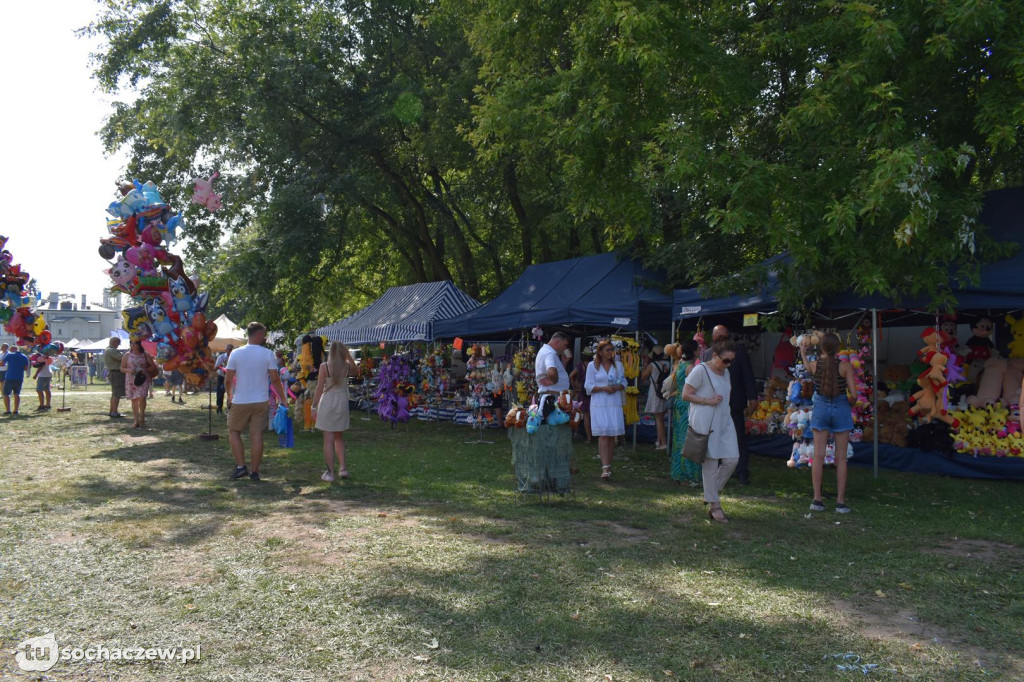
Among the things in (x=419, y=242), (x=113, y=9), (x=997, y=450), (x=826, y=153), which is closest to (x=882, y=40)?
(x=826, y=153)

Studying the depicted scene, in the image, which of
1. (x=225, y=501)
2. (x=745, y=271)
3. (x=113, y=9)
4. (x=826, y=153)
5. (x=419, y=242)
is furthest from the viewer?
(x=419, y=242)

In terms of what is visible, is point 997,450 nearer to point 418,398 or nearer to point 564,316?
point 564,316

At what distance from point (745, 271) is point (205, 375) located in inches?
389

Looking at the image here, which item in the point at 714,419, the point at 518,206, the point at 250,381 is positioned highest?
the point at 518,206

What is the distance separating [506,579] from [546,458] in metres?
3.04

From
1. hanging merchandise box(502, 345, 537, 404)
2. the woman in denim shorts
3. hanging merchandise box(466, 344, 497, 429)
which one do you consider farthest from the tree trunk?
the woman in denim shorts

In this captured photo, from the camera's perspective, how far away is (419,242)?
25.0 meters

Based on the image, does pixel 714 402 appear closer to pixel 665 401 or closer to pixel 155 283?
pixel 665 401

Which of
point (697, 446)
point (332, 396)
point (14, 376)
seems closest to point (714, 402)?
point (697, 446)

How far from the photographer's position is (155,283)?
46.6ft

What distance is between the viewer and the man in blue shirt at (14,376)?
18.7 meters

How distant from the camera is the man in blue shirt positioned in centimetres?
1866
